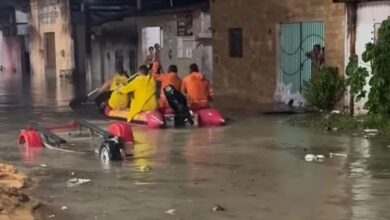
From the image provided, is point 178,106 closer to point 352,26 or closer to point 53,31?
point 352,26

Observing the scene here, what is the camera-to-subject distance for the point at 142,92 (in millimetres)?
17281

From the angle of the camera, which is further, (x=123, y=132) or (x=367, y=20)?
(x=367, y=20)

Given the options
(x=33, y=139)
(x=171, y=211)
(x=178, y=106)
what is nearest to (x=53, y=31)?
(x=178, y=106)

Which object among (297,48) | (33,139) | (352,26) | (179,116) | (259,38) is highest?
(352,26)

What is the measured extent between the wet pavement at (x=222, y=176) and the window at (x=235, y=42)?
8583 mm

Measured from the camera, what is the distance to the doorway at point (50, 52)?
49.0m

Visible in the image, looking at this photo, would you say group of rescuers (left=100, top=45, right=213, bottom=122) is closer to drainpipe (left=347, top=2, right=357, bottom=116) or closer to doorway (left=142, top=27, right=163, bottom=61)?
drainpipe (left=347, top=2, right=357, bottom=116)

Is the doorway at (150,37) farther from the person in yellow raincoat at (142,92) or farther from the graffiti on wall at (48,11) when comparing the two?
the person in yellow raincoat at (142,92)

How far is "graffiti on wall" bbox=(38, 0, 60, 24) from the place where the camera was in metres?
47.1

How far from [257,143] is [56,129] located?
435 centimetres

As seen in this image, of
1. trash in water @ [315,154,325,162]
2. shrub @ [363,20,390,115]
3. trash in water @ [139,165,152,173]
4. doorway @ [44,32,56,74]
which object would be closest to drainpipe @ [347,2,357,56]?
shrub @ [363,20,390,115]

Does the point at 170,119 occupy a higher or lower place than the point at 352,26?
lower

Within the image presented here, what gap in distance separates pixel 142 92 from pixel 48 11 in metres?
33.3

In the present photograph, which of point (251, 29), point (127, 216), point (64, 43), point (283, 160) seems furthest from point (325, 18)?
point (64, 43)
